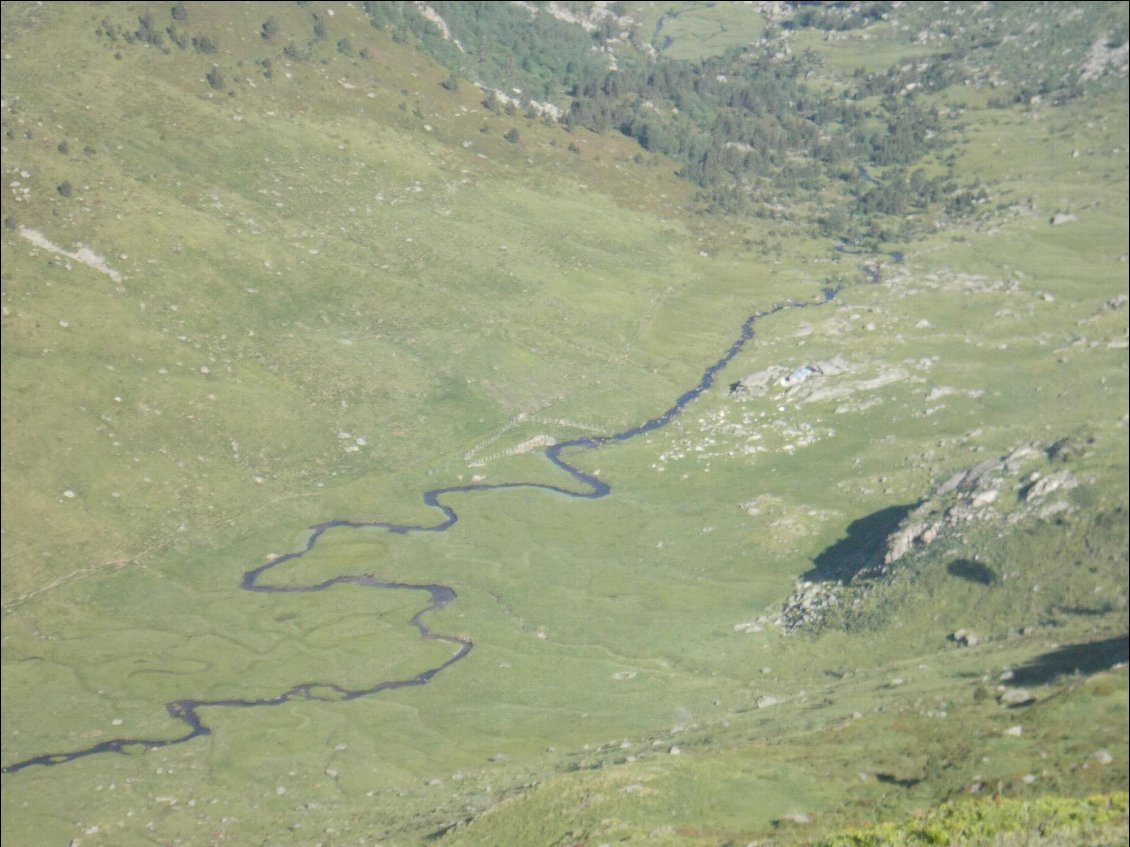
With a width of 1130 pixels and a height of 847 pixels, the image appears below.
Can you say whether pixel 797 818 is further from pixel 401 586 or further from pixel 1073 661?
pixel 401 586

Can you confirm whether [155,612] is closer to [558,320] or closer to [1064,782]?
[558,320]

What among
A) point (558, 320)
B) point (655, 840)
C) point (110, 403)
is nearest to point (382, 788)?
point (655, 840)

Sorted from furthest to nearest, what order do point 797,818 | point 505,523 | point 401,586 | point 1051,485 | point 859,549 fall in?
1. point 505,523
2. point 401,586
3. point 859,549
4. point 1051,485
5. point 797,818

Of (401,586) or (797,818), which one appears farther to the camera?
(401,586)

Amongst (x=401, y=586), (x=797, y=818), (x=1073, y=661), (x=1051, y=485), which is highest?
(x=1051, y=485)

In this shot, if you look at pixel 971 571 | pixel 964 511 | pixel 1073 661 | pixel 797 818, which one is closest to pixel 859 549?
pixel 964 511

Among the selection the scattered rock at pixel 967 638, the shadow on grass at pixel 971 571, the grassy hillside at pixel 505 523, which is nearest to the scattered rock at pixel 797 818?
the grassy hillside at pixel 505 523

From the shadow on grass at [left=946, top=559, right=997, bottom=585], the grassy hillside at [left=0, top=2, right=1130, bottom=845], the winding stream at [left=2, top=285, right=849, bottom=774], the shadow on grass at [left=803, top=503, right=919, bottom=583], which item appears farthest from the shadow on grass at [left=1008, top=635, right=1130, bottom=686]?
the winding stream at [left=2, top=285, right=849, bottom=774]

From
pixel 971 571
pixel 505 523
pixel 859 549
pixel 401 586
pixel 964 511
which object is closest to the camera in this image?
pixel 971 571
